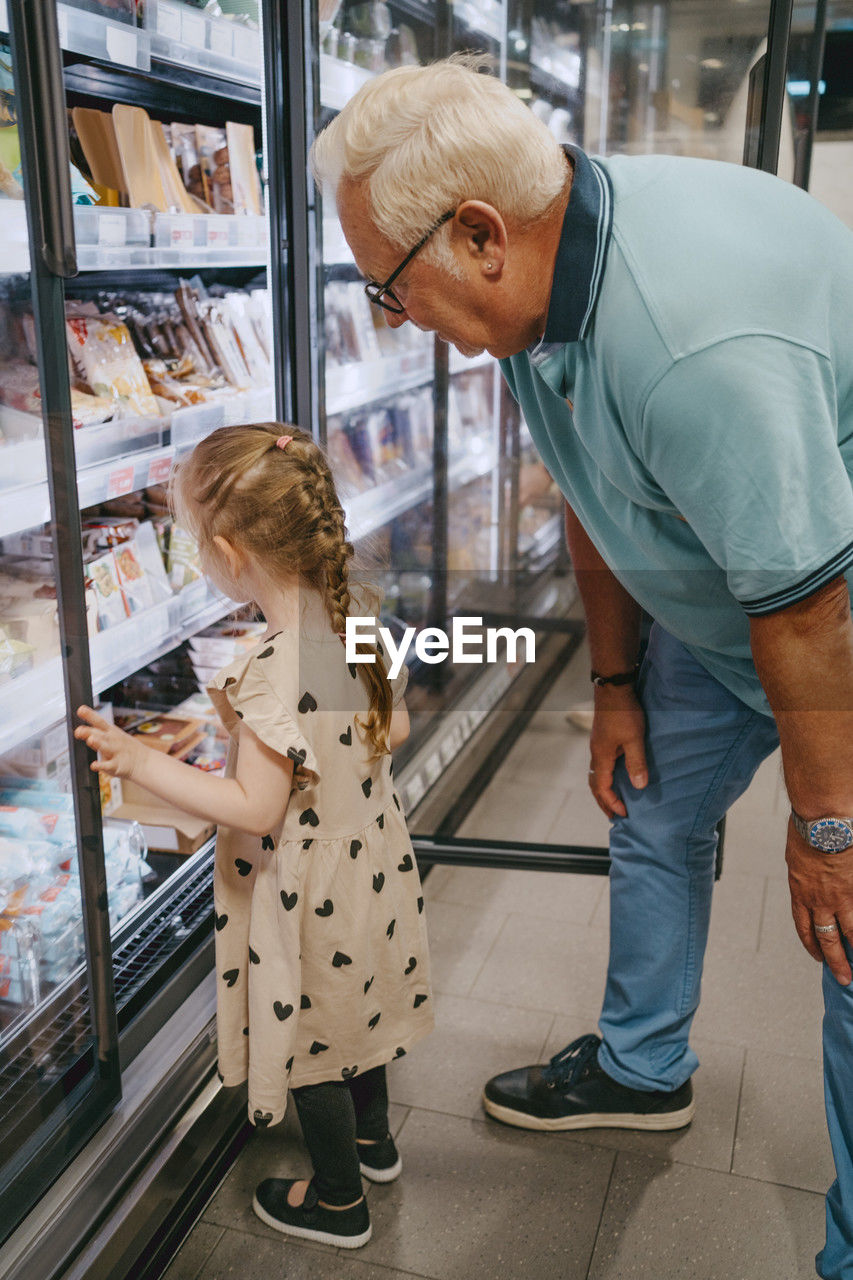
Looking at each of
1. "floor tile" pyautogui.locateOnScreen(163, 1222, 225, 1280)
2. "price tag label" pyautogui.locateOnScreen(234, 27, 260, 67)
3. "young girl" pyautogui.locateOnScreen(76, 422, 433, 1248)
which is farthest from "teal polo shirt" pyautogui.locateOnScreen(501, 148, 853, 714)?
"floor tile" pyautogui.locateOnScreen(163, 1222, 225, 1280)

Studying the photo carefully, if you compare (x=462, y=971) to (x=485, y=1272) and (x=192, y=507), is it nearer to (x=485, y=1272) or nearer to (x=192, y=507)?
(x=485, y=1272)

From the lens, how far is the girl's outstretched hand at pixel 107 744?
4.54 ft

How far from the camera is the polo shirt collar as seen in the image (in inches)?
46.2

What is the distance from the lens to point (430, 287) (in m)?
1.24

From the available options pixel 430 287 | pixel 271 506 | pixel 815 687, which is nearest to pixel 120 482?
pixel 271 506

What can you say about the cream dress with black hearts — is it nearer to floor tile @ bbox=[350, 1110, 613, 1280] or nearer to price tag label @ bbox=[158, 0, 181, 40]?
floor tile @ bbox=[350, 1110, 613, 1280]

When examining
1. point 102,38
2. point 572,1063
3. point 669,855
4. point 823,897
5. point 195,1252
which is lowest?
point 195,1252

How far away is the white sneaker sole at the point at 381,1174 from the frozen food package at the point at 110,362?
4.32 feet

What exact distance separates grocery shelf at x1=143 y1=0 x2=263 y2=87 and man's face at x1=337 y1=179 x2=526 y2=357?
708 millimetres

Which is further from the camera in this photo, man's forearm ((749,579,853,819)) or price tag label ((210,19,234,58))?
price tag label ((210,19,234,58))

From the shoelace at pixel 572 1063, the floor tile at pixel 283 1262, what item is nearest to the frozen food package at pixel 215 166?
the shoelace at pixel 572 1063

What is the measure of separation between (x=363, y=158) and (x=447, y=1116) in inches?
61.1

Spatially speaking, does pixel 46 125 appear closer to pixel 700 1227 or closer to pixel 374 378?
pixel 374 378

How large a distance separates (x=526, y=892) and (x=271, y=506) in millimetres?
1524
